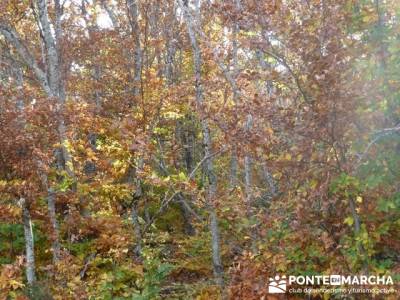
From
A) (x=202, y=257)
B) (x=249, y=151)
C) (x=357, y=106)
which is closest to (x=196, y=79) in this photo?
(x=249, y=151)

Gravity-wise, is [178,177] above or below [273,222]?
above

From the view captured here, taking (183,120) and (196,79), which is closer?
(196,79)

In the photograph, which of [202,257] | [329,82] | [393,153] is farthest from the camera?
[202,257]

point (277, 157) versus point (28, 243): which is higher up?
point (277, 157)

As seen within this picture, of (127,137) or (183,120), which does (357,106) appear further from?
(183,120)

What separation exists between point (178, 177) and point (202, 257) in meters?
3.27

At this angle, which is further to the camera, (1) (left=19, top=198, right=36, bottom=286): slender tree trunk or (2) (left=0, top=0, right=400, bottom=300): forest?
(1) (left=19, top=198, right=36, bottom=286): slender tree trunk

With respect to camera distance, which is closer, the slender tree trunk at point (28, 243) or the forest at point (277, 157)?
the forest at point (277, 157)

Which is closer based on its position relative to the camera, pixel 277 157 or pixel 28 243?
pixel 277 157

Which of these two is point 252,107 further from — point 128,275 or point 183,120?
point 183,120

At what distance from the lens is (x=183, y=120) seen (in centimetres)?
1521

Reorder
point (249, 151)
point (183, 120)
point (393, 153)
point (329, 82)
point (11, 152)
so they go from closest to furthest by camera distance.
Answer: point (329, 82)
point (393, 153)
point (249, 151)
point (11, 152)
point (183, 120)

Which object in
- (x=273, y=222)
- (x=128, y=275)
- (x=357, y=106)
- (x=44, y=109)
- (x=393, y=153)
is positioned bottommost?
(x=128, y=275)

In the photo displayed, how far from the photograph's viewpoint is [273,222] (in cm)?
594
